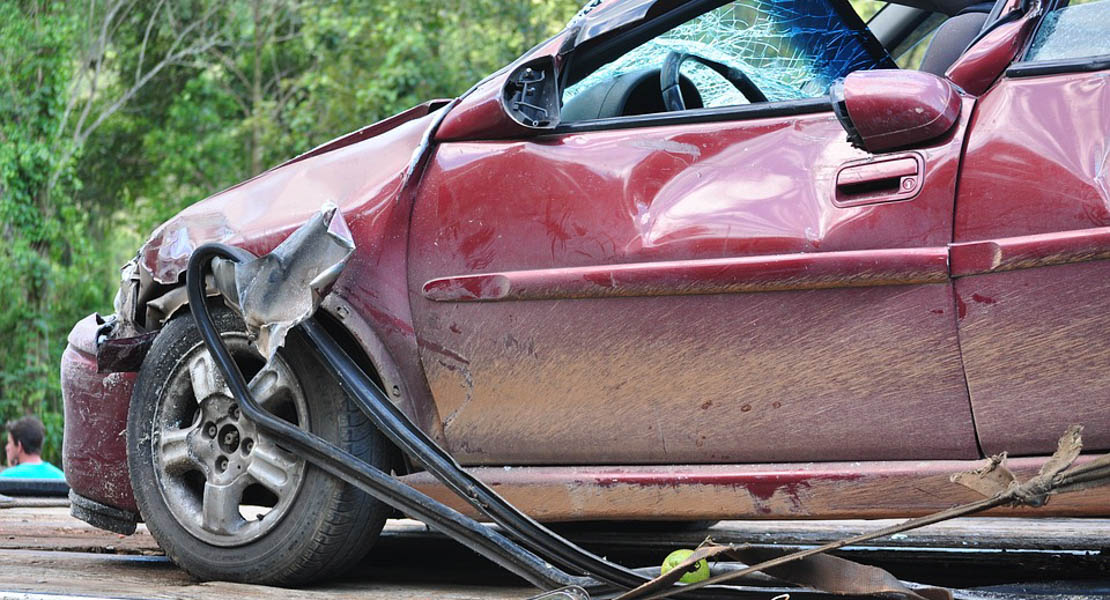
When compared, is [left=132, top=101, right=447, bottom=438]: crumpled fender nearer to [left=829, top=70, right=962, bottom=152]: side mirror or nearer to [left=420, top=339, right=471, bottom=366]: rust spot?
[left=420, top=339, right=471, bottom=366]: rust spot

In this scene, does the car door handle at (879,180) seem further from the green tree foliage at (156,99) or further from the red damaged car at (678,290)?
the green tree foliage at (156,99)

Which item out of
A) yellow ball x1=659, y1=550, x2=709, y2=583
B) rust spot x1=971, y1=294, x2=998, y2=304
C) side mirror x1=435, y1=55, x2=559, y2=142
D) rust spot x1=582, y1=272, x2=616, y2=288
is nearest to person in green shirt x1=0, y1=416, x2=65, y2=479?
side mirror x1=435, y1=55, x2=559, y2=142

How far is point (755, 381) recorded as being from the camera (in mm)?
2738

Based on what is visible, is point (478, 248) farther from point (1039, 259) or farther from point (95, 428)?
point (95, 428)

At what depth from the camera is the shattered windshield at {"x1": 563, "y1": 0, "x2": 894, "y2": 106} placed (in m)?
3.42

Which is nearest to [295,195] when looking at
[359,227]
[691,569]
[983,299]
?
[359,227]

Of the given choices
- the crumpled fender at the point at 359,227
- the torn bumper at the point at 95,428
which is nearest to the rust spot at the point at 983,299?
the crumpled fender at the point at 359,227

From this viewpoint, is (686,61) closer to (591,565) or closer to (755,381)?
(755,381)

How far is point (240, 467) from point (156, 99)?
754 inches

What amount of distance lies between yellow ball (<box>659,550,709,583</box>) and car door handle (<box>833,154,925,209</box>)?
82 centimetres

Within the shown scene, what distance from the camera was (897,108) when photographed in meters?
2.57

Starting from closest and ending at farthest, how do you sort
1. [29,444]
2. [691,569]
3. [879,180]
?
[691,569] → [879,180] → [29,444]

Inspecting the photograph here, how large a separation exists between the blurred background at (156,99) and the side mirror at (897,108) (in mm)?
13565

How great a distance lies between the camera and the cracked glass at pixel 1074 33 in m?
2.62
